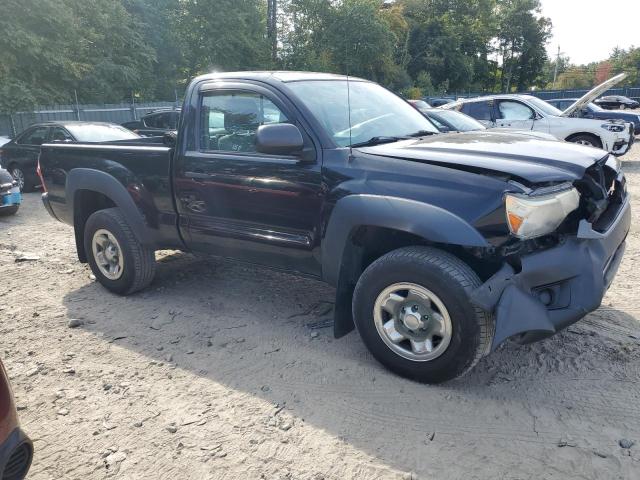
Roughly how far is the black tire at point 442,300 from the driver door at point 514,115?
922 centimetres

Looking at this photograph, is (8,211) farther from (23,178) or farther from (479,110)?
(479,110)

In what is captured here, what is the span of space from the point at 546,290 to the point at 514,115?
9511 millimetres

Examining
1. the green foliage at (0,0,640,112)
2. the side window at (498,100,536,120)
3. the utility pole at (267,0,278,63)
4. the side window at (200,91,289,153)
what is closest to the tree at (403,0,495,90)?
the green foliage at (0,0,640,112)

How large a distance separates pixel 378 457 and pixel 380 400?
1.60 ft

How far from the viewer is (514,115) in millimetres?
11430

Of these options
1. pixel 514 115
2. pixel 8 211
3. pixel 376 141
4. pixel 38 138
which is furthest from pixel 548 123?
pixel 38 138

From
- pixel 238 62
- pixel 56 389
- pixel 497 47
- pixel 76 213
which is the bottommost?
pixel 56 389

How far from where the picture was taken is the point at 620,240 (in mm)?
3307

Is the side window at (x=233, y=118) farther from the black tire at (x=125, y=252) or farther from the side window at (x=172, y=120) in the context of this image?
the side window at (x=172, y=120)

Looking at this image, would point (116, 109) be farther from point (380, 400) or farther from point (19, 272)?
point (380, 400)

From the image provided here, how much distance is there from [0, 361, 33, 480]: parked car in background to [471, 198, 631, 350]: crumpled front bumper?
2.20 metres

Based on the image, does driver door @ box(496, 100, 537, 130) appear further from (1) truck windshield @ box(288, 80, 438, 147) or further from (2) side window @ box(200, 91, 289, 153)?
(2) side window @ box(200, 91, 289, 153)

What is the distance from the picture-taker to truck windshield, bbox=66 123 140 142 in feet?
32.1

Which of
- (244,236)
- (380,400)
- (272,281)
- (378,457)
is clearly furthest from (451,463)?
(272,281)
